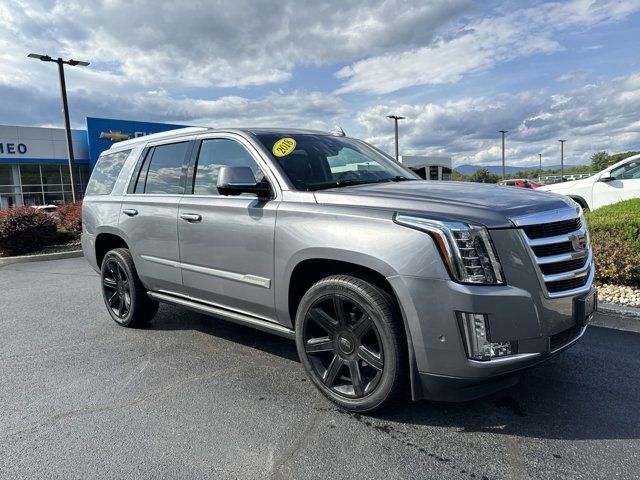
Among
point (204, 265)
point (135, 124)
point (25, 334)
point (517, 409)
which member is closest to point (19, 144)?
point (135, 124)

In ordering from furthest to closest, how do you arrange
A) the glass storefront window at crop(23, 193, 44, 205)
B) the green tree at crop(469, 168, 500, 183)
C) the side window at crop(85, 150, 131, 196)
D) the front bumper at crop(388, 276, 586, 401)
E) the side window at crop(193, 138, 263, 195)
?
1. the green tree at crop(469, 168, 500, 183)
2. the glass storefront window at crop(23, 193, 44, 205)
3. the side window at crop(85, 150, 131, 196)
4. the side window at crop(193, 138, 263, 195)
5. the front bumper at crop(388, 276, 586, 401)

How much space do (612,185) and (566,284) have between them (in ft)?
29.1

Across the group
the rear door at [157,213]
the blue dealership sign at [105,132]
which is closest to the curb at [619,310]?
the rear door at [157,213]

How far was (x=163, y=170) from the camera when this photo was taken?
454cm

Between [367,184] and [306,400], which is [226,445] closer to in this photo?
[306,400]

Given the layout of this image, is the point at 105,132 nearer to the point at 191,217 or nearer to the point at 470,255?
the point at 191,217

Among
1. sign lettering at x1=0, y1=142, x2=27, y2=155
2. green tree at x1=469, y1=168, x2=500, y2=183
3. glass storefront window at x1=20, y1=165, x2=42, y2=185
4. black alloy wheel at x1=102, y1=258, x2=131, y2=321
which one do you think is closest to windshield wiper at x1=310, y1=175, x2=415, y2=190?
black alloy wheel at x1=102, y1=258, x2=131, y2=321

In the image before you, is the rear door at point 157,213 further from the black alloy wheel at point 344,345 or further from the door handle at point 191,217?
the black alloy wheel at point 344,345

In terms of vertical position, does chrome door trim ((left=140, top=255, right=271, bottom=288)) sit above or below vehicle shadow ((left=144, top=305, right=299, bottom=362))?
above

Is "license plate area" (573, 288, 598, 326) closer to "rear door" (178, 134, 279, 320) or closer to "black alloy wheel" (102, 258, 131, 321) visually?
"rear door" (178, 134, 279, 320)

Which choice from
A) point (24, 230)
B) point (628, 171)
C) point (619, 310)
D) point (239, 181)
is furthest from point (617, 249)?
Answer: point (24, 230)

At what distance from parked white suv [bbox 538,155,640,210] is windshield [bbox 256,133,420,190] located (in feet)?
23.7

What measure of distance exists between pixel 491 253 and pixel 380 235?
0.61 meters

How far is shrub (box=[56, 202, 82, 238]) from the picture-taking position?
13.6 metres
